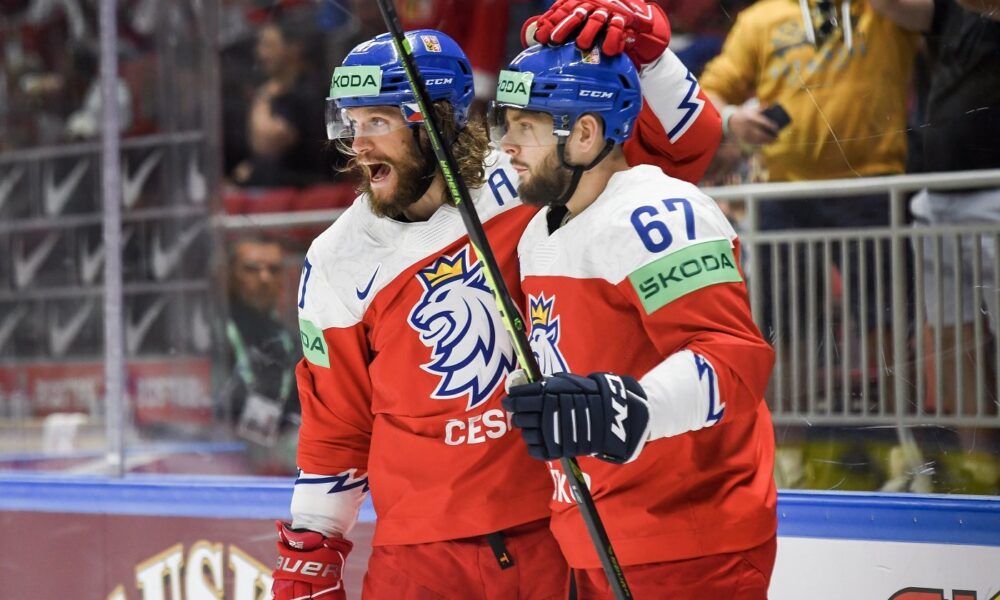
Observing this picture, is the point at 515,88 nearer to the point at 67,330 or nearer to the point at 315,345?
the point at 315,345

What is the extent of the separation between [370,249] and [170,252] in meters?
1.28

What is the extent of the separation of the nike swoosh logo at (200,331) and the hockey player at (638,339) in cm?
145

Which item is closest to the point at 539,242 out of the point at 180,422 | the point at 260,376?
the point at 260,376

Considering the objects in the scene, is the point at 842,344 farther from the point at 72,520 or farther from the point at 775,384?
the point at 72,520

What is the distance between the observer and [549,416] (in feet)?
4.81

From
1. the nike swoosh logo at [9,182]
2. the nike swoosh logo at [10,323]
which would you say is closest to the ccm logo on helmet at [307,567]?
the nike swoosh logo at [10,323]

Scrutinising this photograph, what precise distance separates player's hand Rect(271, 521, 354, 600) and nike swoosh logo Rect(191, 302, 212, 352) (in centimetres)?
110

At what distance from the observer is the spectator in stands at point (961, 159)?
2.17 m

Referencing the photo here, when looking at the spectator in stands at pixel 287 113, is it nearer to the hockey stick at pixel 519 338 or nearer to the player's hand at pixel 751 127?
the player's hand at pixel 751 127

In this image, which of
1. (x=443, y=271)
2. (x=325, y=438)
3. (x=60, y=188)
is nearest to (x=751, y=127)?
(x=443, y=271)

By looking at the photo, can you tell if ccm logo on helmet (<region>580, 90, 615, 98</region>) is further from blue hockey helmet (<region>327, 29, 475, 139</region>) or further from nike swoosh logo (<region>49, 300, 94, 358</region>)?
nike swoosh logo (<region>49, 300, 94, 358</region>)

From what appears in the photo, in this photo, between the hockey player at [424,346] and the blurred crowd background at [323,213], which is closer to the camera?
the hockey player at [424,346]

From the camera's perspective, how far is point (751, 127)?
93.4 inches

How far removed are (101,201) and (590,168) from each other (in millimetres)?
1849
